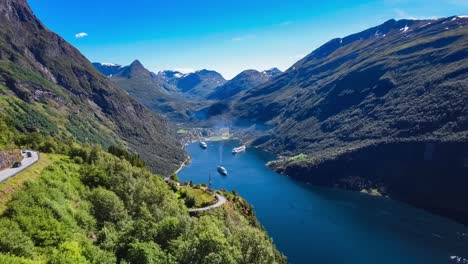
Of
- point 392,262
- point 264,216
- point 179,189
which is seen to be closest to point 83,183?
point 179,189

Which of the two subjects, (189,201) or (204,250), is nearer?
(204,250)

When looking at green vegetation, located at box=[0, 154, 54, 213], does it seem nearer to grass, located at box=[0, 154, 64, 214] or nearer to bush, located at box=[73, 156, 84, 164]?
grass, located at box=[0, 154, 64, 214]

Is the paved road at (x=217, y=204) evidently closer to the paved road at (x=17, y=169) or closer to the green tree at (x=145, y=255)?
the paved road at (x=17, y=169)

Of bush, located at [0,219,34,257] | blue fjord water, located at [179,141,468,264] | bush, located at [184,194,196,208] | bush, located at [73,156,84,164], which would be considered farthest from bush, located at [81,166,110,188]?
blue fjord water, located at [179,141,468,264]

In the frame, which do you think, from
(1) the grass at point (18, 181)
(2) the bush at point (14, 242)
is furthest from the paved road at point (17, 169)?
(2) the bush at point (14, 242)

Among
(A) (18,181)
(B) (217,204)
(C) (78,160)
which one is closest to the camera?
(A) (18,181)

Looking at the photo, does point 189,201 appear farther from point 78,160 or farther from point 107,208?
point 107,208

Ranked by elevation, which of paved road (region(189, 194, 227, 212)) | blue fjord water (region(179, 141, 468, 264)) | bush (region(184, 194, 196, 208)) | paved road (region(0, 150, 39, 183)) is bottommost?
blue fjord water (region(179, 141, 468, 264))

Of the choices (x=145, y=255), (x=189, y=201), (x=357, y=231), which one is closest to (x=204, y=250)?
(x=145, y=255)
